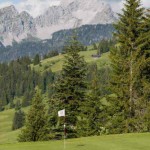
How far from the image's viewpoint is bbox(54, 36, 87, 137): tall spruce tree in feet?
162

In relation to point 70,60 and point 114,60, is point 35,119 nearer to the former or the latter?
point 70,60

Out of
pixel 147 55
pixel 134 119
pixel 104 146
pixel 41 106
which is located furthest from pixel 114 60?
pixel 104 146

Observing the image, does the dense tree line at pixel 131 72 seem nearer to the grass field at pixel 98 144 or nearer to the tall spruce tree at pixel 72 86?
the tall spruce tree at pixel 72 86

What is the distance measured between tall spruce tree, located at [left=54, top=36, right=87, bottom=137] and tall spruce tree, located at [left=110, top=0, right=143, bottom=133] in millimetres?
5722

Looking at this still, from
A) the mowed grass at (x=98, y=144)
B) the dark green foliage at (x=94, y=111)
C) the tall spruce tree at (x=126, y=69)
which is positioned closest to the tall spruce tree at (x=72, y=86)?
the dark green foliage at (x=94, y=111)

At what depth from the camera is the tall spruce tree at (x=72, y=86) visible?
49.5 meters

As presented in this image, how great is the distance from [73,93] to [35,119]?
6.47 metres

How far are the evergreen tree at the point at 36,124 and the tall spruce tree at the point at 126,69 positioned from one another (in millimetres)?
9745

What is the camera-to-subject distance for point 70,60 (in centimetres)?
5325

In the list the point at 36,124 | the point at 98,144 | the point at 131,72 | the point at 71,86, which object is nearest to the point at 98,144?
the point at 98,144

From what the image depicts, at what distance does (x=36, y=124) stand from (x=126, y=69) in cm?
1438

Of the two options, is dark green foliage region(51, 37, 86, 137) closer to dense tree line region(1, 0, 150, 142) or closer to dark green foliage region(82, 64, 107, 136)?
dense tree line region(1, 0, 150, 142)

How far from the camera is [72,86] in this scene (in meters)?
50.8

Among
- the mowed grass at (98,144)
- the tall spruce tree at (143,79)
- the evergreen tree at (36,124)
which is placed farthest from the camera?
the evergreen tree at (36,124)
